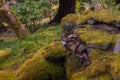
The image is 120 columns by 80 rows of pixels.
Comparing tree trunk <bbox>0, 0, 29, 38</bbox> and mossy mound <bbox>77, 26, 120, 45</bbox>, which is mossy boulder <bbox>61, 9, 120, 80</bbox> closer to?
mossy mound <bbox>77, 26, 120, 45</bbox>

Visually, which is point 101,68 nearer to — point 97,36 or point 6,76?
point 97,36

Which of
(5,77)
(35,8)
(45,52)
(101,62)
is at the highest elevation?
(101,62)

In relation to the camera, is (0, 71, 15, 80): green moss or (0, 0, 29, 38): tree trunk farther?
(0, 0, 29, 38): tree trunk

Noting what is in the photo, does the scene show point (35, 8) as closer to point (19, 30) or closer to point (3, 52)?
point (19, 30)

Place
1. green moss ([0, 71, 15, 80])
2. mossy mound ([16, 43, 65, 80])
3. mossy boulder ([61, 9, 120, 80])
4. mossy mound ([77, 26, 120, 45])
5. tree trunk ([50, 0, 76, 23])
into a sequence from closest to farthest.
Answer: mossy boulder ([61, 9, 120, 80])
mossy mound ([77, 26, 120, 45])
mossy mound ([16, 43, 65, 80])
green moss ([0, 71, 15, 80])
tree trunk ([50, 0, 76, 23])

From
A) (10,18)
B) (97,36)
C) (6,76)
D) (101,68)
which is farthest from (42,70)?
(10,18)

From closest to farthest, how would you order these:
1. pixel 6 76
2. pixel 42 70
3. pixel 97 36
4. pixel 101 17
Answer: pixel 97 36
pixel 42 70
pixel 101 17
pixel 6 76

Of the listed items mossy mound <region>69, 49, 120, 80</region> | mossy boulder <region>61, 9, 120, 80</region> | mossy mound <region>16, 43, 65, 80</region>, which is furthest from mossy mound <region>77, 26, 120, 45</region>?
mossy mound <region>16, 43, 65, 80</region>

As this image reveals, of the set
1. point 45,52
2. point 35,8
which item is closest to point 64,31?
point 45,52

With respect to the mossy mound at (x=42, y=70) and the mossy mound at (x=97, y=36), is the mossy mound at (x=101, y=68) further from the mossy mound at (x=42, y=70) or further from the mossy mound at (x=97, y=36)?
the mossy mound at (x=42, y=70)

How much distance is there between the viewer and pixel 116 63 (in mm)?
4941

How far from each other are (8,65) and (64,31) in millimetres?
2782

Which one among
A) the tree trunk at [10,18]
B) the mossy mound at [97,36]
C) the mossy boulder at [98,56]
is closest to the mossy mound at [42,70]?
the mossy boulder at [98,56]

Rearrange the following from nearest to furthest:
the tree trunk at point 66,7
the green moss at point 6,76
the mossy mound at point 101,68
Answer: the mossy mound at point 101,68 < the green moss at point 6,76 < the tree trunk at point 66,7
